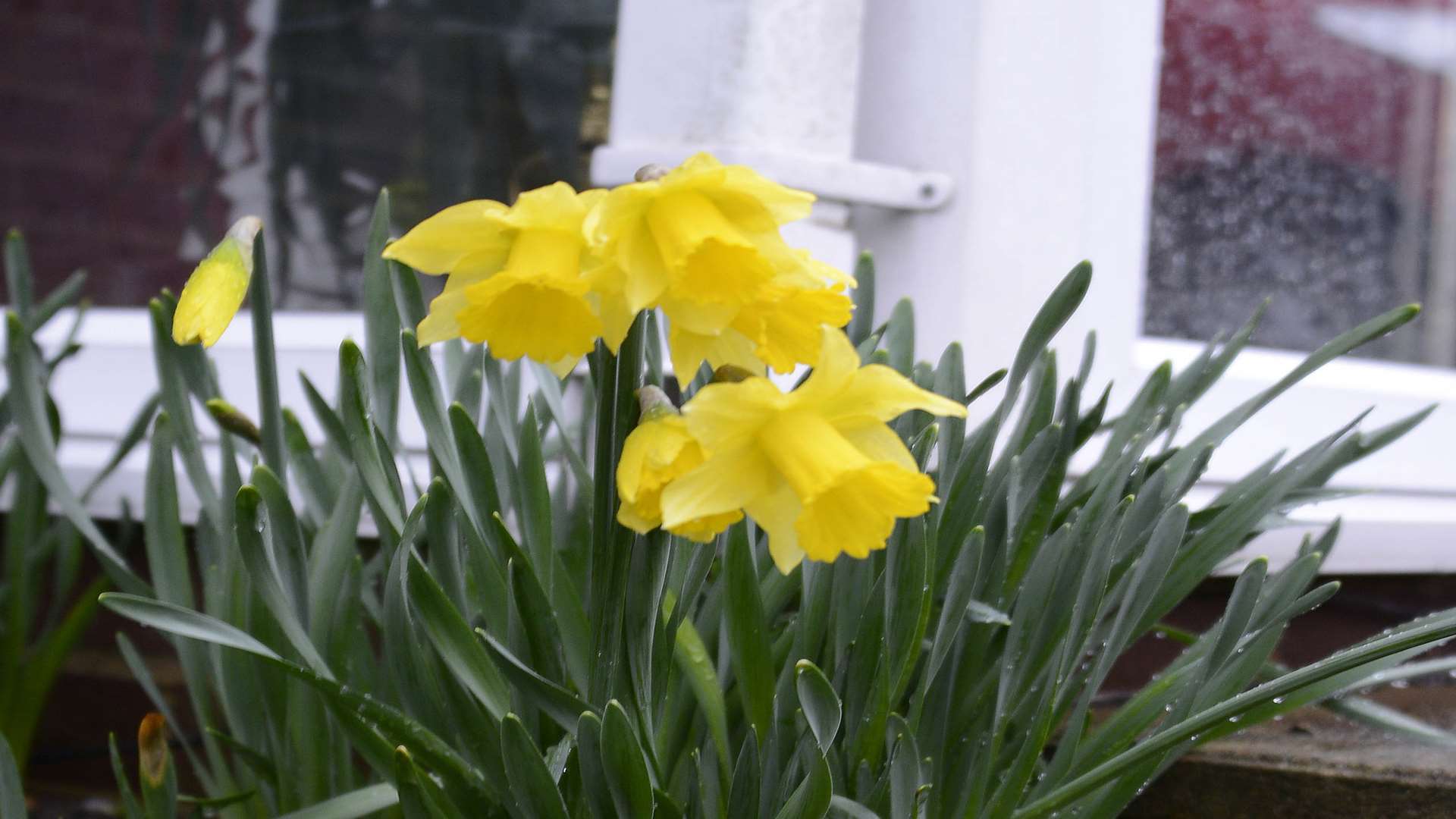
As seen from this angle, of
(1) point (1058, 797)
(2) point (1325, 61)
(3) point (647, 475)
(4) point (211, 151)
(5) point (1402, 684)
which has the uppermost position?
(2) point (1325, 61)

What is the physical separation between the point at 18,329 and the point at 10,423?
317 millimetres

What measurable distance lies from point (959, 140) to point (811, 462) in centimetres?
84

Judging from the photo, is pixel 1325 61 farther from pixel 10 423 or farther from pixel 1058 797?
pixel 10 423

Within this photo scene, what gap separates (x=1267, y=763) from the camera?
2.83 feet

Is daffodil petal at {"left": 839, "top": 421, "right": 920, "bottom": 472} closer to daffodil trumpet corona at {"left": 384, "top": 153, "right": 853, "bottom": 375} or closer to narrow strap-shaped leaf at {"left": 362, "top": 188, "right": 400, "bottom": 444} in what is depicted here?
daffodil trumpet corona at {"left": 384, "top": 153, "right": 853, "bottom": 375}

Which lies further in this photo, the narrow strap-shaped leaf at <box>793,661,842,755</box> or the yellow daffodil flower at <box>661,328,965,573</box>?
the narrow strap-shaped leaf at <box>793,661,842,755</box>

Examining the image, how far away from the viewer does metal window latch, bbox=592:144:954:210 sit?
1132mm

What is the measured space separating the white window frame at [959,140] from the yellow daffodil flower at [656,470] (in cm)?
71

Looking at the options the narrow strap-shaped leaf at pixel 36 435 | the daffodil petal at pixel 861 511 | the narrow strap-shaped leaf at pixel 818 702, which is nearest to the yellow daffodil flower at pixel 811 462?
the daffodil petal at pixel 861 511

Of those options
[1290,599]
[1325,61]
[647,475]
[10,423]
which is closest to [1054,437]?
[1290,599]

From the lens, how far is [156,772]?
69 centimetres

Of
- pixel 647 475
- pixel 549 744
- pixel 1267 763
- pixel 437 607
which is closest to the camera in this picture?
pixel 647 475

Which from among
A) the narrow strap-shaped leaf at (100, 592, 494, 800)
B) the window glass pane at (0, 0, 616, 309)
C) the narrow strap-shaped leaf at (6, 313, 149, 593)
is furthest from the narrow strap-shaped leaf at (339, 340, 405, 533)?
the window glass pane at (0, 0, 616, 309)

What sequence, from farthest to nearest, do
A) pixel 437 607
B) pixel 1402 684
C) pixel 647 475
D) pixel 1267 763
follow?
pixel 1402 684 → pixel 1267 763 → pixel 437 607 → pixel 647 475
